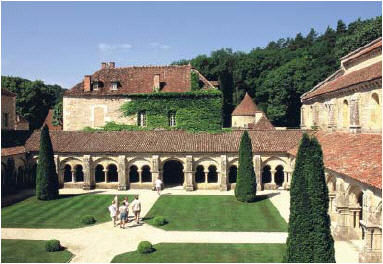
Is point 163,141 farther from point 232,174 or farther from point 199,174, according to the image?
point 232,174

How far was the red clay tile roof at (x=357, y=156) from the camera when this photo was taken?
16559mm

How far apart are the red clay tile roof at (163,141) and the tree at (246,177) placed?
3.78m

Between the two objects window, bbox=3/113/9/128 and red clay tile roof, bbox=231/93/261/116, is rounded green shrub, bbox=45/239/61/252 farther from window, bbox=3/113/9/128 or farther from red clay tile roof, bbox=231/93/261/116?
red clay tile roof, bbox=231/93/261/116

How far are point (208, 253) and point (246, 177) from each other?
1147 centimetres

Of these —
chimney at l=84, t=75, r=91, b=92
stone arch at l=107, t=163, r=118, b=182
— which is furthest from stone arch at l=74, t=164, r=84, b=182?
chimney at l=84, t=75, r=91, b=92

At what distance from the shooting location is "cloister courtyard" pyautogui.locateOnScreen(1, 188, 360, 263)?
17156mm

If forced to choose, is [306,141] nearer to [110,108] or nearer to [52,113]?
[110,108]

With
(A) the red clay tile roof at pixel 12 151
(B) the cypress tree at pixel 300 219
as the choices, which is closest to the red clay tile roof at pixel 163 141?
(A) the red clay tile roof at pixel 12 151

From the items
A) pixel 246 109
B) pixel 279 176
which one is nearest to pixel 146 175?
pixel 279 176

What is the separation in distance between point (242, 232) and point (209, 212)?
4.65 metres

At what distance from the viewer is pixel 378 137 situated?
20.8m

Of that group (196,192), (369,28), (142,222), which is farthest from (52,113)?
(369,28)

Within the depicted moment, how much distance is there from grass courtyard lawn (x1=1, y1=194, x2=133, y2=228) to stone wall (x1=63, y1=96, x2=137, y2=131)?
38.8 ft

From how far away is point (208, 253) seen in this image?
17.3 metres
